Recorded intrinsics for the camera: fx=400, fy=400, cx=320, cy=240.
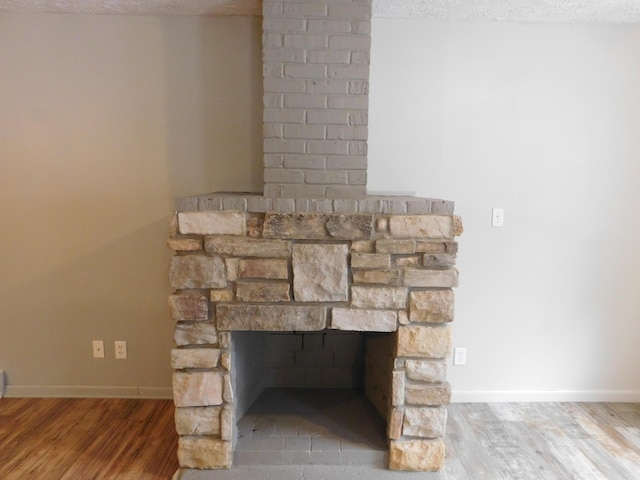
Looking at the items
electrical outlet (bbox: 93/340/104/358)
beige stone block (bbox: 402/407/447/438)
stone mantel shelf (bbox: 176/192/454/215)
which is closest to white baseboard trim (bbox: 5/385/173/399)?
electrical outlet (bbox: 93/340/104/358)

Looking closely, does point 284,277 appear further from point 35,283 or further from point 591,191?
point 591,191

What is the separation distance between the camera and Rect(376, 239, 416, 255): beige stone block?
1.76 m

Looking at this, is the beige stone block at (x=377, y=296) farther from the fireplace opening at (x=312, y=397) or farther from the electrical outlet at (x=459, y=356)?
the electrical outlet at (x=459, y=356)

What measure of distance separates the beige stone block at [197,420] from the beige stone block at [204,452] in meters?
0.04

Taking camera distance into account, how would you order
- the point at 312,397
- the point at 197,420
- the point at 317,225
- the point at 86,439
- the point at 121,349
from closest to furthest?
the point at 317,225
the point at 197,420
the point at 86,439
the point at 312,397
the point at 121,349

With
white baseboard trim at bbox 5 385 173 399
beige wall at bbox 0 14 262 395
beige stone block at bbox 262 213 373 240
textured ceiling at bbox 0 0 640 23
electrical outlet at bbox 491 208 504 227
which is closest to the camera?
beige stone block at bbox 262 213 373 240

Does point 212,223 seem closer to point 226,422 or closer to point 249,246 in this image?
point 249,246

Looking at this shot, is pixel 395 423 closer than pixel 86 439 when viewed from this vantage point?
Yes

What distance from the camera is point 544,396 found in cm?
253

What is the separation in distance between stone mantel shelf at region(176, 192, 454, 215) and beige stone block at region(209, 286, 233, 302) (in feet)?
1.19

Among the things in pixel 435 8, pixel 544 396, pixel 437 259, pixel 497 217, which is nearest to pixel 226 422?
pixel 437 259

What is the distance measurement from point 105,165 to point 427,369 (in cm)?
211

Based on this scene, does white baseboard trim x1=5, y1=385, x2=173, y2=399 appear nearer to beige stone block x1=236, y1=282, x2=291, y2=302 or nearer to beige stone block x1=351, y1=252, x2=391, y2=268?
beige stone block x1=236, y1=282, x2=291, y2=302

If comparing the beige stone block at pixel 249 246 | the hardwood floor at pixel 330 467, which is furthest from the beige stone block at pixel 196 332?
the hardwood floor at pixel 330 467
